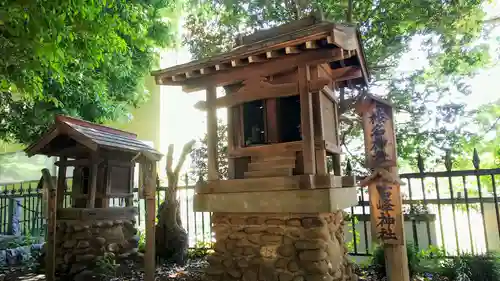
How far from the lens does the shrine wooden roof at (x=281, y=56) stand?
439 centimetres

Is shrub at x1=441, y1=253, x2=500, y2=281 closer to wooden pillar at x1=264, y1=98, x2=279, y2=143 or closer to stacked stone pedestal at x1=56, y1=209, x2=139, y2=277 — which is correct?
wooden pillar at x1=264, y1=98, x2=279, y2=143

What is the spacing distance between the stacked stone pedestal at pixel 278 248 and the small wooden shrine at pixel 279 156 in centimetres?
1

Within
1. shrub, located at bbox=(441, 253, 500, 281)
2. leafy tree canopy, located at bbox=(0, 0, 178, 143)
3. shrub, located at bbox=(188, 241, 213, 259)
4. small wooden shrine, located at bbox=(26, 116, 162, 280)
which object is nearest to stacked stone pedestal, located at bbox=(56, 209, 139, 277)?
small wooden shrine, located at bbox=(26, 116, 162, 280)

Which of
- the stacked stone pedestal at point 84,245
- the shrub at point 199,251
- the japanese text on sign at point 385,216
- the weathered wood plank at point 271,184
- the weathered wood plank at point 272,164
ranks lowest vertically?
the shrub at point 199,251

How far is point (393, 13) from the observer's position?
793cm

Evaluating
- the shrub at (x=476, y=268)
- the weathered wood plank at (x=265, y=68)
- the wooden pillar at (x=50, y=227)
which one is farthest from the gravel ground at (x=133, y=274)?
the shrub at (x=476, y=268)

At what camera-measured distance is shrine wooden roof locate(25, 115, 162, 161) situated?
6.28 m

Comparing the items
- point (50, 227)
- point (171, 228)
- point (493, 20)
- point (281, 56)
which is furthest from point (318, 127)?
point (493, 20)

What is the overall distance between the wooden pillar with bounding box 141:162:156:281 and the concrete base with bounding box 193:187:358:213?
0.85 m

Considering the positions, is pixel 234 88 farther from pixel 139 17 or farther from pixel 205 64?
pixel 139 17

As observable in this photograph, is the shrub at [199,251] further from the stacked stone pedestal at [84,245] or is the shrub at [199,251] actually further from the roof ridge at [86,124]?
the roof ridge at [86,124]

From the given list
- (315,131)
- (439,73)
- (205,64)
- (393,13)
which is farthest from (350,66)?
(439,73)

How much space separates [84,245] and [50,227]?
0.87 meters

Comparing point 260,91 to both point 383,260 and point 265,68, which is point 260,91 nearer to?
point 265,68
